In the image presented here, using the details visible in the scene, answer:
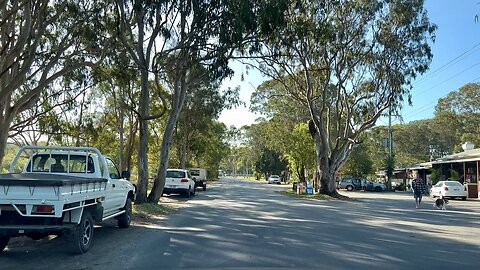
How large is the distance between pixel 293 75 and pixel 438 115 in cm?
4213

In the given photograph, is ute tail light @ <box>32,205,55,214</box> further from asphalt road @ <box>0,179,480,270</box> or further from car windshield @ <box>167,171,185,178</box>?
car windshield @ <box>167,171,185,178</box>

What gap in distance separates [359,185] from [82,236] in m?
47.1

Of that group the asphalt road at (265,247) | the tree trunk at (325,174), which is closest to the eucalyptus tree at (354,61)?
the tree trunk at (325,174)

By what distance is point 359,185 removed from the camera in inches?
2115

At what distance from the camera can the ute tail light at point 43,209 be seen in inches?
340

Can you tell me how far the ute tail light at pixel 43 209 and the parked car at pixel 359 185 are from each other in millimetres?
47579

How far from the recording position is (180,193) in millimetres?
30703

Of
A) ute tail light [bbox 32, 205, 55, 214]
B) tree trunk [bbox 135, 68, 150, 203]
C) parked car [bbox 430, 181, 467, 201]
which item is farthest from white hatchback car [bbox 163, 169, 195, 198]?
ute tail light [bbox 32, 205, 55, 214]

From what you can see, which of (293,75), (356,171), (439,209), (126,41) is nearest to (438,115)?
(356,171)

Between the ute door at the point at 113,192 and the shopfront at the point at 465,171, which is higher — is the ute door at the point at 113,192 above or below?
below

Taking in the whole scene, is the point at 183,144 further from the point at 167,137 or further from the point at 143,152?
the point at 143,152

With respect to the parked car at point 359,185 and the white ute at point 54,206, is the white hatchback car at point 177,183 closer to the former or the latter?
the white ute at point 54,206

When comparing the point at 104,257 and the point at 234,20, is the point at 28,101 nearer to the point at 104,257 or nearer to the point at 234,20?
the point at 234,20

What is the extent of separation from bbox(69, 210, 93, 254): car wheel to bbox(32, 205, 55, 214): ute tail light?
2.60 ft
